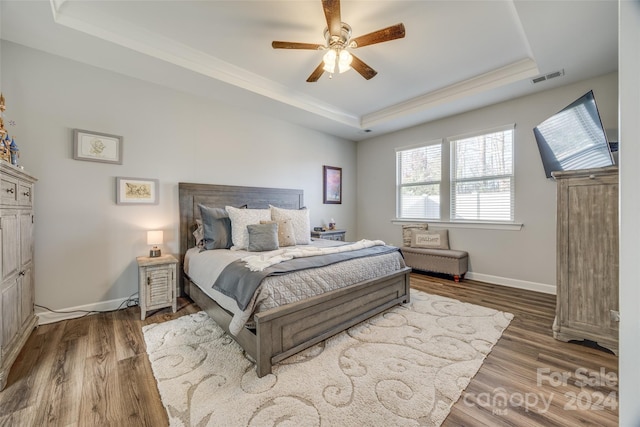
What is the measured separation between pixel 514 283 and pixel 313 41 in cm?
412

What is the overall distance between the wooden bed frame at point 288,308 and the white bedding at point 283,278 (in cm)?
6

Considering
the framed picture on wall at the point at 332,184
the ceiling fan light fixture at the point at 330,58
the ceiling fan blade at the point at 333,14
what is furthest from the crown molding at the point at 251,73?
the ceiling fan blade at the point at 333,14

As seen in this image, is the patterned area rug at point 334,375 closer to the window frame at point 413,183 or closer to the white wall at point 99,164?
the white wall at point 99,164

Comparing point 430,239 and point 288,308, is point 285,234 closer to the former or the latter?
point 288,308

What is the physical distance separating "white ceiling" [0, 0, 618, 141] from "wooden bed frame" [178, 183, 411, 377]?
1.45m

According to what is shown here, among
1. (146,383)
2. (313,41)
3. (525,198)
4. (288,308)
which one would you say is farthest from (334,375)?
(525,198)

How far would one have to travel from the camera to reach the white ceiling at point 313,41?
7.48 ft

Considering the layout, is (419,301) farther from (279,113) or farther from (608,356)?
(279,113)

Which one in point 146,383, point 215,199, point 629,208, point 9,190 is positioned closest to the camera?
point 629,208

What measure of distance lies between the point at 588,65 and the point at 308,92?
3257 millimetres

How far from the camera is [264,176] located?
4.37m

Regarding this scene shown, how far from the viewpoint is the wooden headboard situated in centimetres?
350

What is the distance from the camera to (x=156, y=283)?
2844mm

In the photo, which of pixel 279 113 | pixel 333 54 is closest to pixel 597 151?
pixel 333 54
